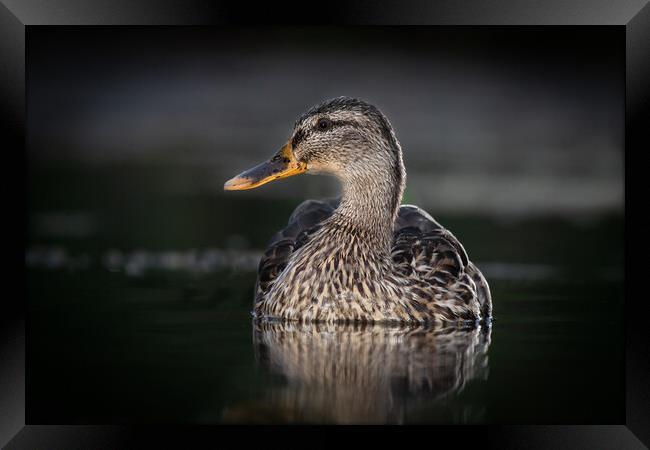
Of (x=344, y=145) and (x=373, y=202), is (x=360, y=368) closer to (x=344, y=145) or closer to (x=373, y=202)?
(x=373, y=202)

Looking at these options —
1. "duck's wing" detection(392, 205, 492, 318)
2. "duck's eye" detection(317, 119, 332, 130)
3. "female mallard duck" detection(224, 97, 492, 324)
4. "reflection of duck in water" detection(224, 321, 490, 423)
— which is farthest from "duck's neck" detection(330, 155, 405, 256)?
"reflection of duck in water" detection(224, 321, 490, 423)

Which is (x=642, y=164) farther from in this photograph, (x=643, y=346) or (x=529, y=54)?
(x=529, y=54)

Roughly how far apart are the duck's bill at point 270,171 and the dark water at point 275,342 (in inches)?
36.5

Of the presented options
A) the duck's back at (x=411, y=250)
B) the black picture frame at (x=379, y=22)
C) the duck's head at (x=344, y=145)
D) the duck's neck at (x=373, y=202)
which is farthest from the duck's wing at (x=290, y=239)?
the black picture frame at (x=379, y=22)

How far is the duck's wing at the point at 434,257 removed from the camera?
25.5 feet

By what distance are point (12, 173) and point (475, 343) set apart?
117 inches

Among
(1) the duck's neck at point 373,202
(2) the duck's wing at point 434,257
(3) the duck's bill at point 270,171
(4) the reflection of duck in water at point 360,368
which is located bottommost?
(4) the reflection of duck in water at point 360,368

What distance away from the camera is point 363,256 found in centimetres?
771

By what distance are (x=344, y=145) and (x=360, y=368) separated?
2.33 meters

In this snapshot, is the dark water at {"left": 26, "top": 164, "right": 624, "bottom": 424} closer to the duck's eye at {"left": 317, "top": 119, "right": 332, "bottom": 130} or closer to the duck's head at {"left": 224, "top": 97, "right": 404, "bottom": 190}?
the duck's head at {"left": 224, "top": 97, "right": 404, "bottom": 190}

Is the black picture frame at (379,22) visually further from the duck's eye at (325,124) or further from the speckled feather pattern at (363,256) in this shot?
the duck's eye at (325,124)

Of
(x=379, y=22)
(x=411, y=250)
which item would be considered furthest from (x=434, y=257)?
(x=379, y=22)

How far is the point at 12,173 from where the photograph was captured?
6336 millimetres

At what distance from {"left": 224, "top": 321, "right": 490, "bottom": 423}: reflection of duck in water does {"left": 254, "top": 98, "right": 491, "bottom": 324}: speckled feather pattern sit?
167 mm
